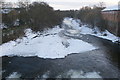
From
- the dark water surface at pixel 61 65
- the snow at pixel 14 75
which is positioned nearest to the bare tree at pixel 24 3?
the dark water surface at pixel 61 65

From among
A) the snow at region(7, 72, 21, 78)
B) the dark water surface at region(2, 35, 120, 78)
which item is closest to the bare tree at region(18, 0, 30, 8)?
the dark water surface at region(2, 35, 120, 78)

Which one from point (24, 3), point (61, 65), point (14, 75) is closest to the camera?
point (14, 75)

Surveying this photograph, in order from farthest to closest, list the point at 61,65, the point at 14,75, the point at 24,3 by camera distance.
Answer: the point at 24,3 < the point at 61,65 < the point at 14,75

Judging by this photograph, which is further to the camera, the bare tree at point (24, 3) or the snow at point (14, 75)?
the bare tree at point (24, 3)

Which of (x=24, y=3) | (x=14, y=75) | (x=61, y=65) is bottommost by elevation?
(x=14, y=75)

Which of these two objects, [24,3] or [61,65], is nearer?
[61,65]

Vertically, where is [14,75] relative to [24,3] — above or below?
below

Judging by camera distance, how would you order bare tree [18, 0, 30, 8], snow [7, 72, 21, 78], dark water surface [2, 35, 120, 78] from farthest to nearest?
bare tree [18, 0, 30, 8], dark water surface [2, 35, 120, 78], snow [7, 72, 21, 78]

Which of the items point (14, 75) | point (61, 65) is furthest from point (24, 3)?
point (14, 75)

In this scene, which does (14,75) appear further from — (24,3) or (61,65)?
(24,3)

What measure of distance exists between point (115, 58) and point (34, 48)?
798 cm

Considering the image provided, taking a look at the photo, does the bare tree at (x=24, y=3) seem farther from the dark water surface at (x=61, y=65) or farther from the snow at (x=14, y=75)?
the snow at (x=14, y=75)

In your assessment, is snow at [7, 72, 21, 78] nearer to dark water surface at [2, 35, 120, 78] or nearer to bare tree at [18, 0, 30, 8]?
dark water surface at [2, 35, 120, 78]

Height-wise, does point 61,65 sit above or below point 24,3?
below
